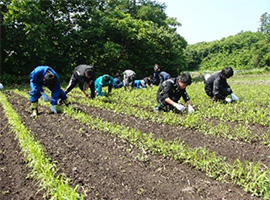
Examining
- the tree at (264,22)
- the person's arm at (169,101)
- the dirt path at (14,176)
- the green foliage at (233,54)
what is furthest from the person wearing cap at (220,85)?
the tree at (264,22)

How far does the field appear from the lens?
2.53 m

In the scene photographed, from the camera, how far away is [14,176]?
2971 millimetres

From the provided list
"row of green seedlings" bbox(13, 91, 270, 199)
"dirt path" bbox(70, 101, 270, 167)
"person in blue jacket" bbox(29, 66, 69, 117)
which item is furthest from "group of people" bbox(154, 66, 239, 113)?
"person in blue jacket" bbox(29, 66, 69, 117)

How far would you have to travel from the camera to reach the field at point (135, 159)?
2.53 m

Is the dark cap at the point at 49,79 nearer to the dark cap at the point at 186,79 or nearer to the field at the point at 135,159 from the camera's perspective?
the field at the point at 135,159

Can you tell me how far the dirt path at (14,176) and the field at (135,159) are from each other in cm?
1

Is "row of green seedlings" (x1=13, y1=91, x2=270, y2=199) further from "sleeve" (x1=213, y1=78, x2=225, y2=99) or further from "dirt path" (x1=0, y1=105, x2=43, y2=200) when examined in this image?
"sleeve" (x1=213, y1=78, x2=225, y2=99)

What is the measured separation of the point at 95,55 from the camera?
18.3 meters

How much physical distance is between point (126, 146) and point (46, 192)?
1489 millimetres

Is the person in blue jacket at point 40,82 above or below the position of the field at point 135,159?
above

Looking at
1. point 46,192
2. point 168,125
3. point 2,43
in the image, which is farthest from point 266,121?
point 2,43

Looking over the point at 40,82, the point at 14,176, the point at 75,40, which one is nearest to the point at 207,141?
the point at 14,176

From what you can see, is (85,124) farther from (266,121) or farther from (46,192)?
(266,121)

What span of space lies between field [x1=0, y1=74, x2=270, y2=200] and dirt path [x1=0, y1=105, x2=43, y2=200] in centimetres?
1
